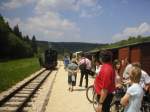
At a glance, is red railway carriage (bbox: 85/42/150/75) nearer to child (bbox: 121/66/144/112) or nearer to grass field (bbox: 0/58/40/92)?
grass field (bbox: 0/58/40/92)

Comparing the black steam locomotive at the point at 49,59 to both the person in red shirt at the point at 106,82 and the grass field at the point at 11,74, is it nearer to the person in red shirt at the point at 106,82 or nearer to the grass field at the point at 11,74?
the grass field at the point at 11,74

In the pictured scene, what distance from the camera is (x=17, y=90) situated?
58.8ft

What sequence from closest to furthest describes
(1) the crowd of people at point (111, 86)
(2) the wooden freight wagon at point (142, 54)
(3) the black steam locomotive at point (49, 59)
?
1. (1) the crowd of people at point (111, 86)
2. (2) the wooden freight wagon at point (142, 54)
3. (3) the black steam locomotive at point (49, 59)

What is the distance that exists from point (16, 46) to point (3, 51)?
54.4 ft


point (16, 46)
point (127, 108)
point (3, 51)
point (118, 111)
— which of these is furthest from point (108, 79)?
point (16, 46)

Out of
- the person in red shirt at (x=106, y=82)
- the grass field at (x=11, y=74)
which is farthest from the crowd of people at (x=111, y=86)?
the grass field at (x=11, y=74)

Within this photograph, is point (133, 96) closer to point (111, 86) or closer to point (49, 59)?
point (111, 86)

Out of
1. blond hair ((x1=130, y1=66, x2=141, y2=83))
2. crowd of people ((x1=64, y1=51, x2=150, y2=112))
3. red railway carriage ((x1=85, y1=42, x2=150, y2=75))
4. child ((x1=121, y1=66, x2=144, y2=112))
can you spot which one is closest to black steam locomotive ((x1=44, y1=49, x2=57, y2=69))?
red railway carriage ((x1=85, y1=42, x2=150, y2=75))

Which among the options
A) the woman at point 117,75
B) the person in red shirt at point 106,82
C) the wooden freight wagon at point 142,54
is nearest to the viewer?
the person in red shirt at point 106,82

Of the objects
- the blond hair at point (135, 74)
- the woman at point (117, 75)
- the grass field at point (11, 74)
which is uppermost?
the blond hair at point (135, 74)

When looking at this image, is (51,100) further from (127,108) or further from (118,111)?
(127,108)

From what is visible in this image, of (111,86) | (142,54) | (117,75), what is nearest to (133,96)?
(111,86)

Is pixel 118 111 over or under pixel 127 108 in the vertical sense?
under

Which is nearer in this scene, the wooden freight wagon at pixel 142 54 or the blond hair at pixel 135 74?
the blond hair at pixel 135 74
